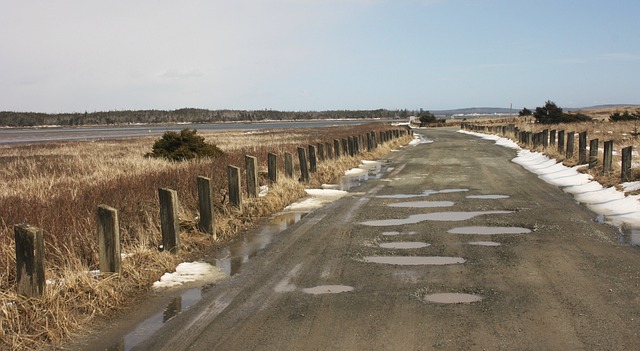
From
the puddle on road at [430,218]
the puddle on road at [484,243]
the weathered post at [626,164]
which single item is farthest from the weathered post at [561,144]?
the puddle on road at [484,243]

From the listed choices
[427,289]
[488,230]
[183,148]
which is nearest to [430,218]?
[488,230]

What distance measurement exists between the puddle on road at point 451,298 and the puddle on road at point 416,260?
4.12 ft

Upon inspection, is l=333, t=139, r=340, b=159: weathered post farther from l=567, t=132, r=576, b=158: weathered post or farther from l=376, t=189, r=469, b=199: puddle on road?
l=567, t=132, r=576, b=158: weathered post

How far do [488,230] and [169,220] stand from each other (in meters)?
5.00

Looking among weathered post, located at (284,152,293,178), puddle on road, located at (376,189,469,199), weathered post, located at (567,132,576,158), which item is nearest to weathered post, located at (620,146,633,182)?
puddle on road, located at (376,189,469,199)

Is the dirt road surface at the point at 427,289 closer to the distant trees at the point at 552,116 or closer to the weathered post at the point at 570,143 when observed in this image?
the weathered post at the point at 570,143

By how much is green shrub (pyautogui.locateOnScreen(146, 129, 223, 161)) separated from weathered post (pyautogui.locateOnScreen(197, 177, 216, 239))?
39.3 ft

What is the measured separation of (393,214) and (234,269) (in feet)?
14.6

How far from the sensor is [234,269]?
286 inches

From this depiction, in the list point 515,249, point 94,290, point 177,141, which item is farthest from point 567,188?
point 177,141

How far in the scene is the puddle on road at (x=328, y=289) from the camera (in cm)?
604

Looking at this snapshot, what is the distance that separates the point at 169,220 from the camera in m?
7.95

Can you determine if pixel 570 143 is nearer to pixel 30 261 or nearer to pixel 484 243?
pixel 484 243

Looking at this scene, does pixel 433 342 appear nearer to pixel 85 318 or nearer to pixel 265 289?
pixel 265 289
